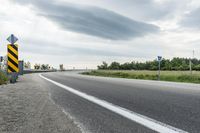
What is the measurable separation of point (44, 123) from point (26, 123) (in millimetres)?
318

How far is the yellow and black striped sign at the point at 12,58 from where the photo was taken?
16109 mm

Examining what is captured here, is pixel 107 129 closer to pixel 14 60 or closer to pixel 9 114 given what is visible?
pixel 9 114

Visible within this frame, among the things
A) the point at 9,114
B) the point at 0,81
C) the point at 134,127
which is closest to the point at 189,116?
the point at 134,127

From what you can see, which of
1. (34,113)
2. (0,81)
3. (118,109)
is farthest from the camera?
(0,81)

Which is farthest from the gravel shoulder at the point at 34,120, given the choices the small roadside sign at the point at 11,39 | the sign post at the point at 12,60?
the small roadside sign at the point at 11,39

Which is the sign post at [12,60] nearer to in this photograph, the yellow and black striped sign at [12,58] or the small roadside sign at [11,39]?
the yellow and black striped sign at [12,58]

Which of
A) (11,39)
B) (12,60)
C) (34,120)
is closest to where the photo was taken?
(34,120)

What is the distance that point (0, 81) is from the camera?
51.4 ft

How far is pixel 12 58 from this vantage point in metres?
16.2

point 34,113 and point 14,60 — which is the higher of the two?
point 14,60

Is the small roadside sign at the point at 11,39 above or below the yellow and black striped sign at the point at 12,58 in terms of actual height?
above

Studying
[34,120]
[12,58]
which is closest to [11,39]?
[12,58]

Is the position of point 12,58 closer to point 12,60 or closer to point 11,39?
point 12,60

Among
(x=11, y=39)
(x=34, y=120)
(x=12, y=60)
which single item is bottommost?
(x=34, y=120)
